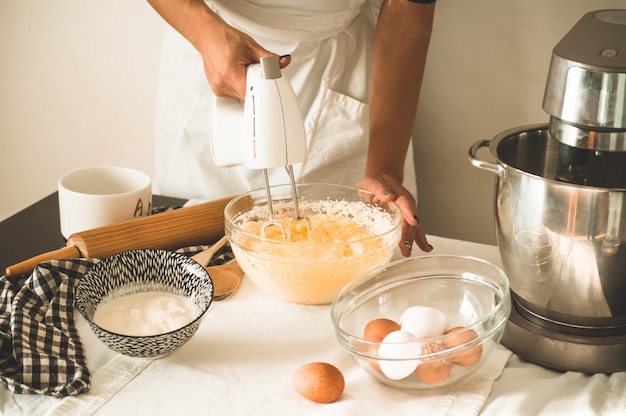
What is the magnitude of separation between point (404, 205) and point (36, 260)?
571mm

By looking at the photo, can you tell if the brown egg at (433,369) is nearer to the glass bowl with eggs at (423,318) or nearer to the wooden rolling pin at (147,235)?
the glass bowl with eggs at (423,318)

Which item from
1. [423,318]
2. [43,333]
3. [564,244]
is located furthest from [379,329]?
[43,333]

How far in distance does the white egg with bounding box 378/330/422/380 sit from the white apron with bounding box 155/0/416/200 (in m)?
0.74

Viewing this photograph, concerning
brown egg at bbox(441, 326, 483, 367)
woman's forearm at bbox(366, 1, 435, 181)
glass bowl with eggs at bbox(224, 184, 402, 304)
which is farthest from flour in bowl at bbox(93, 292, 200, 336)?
woman's forearm at bbox(366, 1, 435, 181)

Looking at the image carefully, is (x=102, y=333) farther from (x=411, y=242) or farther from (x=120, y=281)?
(x=411, y=242)

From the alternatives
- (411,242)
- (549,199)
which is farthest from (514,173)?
(411,242)

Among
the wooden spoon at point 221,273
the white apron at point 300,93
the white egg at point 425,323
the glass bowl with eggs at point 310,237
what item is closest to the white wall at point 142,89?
the white apron at point 300,93

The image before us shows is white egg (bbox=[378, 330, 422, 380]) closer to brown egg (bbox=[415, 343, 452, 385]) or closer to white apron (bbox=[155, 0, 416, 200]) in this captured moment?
brown egg (bbox=[415, 343, 452, 385])

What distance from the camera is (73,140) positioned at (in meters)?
2.37

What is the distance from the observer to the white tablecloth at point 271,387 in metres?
0.85

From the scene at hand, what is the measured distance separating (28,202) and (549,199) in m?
2.09

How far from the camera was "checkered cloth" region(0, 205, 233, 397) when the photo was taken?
883 mm

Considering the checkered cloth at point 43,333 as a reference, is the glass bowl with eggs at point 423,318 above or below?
above

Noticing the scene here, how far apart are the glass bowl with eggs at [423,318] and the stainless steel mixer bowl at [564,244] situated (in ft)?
0.17
